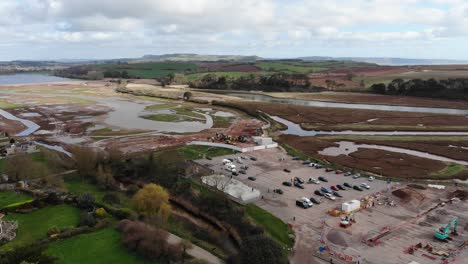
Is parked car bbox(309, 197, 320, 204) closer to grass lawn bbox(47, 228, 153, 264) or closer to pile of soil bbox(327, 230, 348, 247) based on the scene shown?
pile of soil bbox(327, 230, 348, 247)

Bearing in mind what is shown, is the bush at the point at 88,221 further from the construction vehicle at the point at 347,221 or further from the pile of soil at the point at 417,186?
the pile of soil at the point at 417,186

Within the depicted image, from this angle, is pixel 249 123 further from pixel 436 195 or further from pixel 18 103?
pixel 18 103

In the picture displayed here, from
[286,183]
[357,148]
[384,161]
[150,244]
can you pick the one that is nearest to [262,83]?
[357,148]

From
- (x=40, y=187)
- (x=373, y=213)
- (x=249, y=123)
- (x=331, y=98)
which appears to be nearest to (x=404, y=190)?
(x=373, y=213)

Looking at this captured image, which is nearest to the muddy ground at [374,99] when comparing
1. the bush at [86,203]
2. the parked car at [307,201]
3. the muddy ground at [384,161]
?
the muddy ground at [384,161]

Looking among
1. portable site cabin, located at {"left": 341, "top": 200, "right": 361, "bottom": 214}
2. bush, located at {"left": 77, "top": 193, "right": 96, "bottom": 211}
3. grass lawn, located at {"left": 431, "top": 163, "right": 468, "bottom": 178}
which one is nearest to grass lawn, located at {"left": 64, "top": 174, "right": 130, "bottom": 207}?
bush, located at {"left": 77, "top": 193, "right": 96, "bottom": 211}

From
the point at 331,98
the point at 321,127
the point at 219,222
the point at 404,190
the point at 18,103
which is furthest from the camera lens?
the point at 331,98
